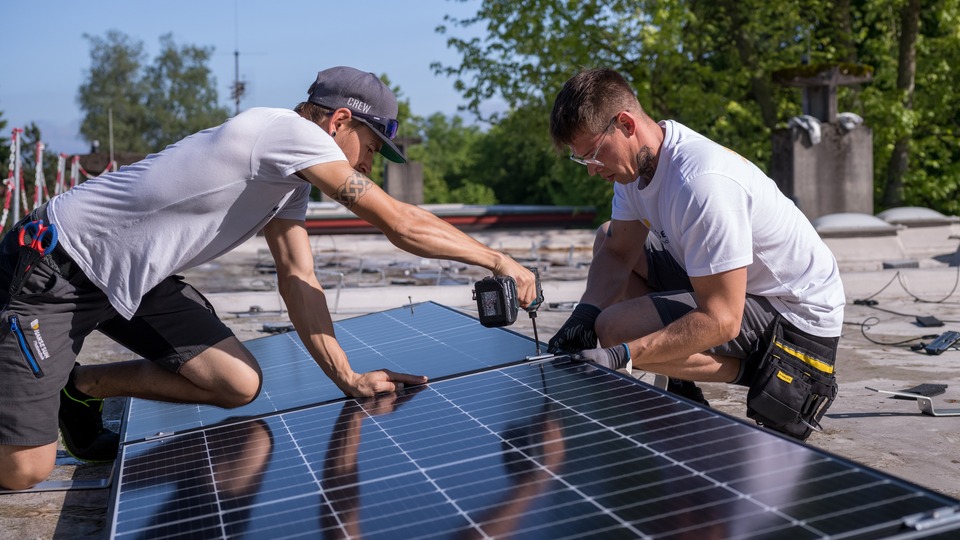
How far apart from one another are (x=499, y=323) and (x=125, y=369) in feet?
5.91

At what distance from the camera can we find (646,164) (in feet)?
12.7

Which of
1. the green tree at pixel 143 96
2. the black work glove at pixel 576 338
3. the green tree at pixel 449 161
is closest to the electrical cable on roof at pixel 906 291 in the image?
the black work glove at pixel 576 338

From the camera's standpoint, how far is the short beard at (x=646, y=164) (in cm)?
381

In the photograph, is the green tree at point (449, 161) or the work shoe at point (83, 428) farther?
the green tree at point (449, 161)

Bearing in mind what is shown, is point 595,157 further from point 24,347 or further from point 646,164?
point 24,347

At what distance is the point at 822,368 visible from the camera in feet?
12.8

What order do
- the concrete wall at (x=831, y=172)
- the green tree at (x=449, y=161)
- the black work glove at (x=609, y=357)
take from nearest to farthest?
1. the black work glove at (x=609, y=357)
2. the concrete wall at (x=831, y=172)
3. the green tree at (x=449, y=161)

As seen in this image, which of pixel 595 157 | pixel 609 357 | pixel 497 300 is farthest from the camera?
pixel 595 157

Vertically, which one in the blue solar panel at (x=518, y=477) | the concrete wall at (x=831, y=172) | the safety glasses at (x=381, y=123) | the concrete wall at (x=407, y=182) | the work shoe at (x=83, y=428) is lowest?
the work shoe at (x=83, y=428)

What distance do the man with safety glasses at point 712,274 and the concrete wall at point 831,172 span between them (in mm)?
14136

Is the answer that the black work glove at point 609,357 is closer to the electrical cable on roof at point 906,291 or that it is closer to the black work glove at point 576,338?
the black work glove at point 576,338

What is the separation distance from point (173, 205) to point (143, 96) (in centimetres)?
7463

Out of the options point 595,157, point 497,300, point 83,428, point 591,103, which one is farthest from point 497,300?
point 83,428

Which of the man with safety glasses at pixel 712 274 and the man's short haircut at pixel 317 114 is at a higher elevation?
the man's short haircut at pixel 317 114
